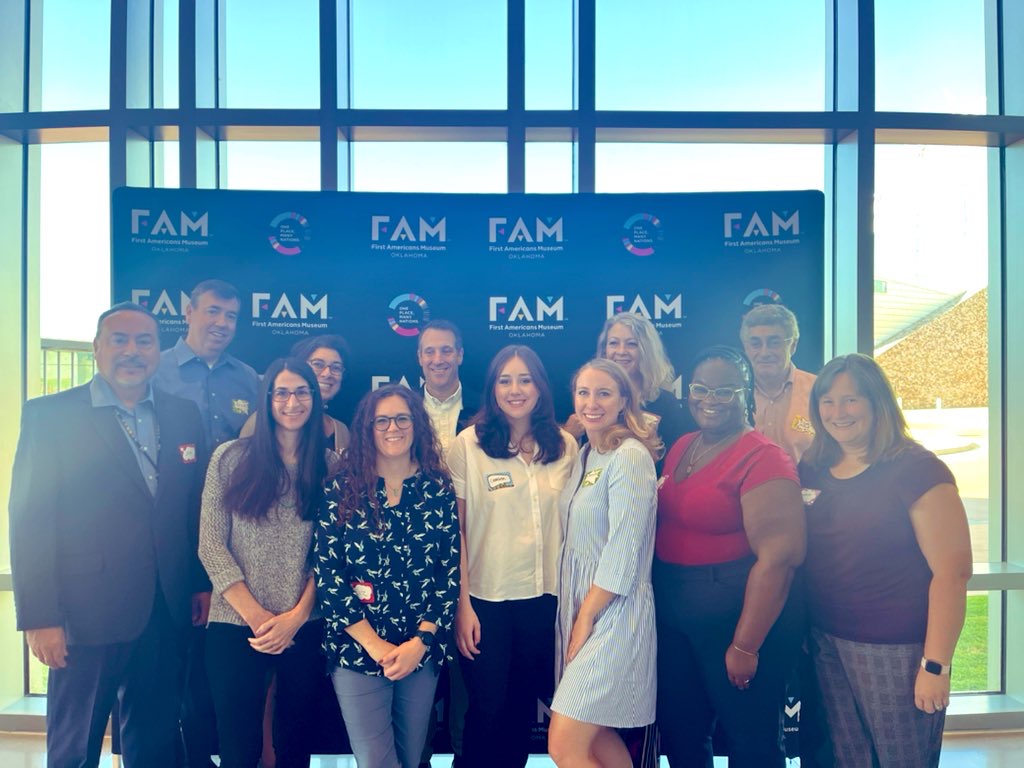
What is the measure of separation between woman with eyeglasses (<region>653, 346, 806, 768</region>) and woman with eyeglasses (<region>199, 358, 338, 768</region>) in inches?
50.6

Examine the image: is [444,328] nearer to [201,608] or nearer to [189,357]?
[189,357]

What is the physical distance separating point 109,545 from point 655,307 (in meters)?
2.53

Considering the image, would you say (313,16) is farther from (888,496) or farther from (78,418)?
(888,496)

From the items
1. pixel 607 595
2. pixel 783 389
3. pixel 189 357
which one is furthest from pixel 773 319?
pixel 189 357

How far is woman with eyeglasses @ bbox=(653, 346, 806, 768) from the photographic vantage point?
7.36 feet

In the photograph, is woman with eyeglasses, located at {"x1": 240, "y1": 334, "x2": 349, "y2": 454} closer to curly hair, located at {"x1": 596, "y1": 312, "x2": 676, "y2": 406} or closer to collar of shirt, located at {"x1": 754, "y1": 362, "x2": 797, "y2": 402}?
curly hair, located at {"x1": 596, "y1": 312, "x2": 676, "y2": 406}

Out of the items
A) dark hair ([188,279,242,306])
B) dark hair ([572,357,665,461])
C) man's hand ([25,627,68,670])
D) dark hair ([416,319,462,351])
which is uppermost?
dark hair ([188,279,242,306])

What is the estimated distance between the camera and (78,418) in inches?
97.0

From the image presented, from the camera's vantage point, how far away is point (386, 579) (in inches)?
88.8

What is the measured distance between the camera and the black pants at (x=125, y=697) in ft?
8.00

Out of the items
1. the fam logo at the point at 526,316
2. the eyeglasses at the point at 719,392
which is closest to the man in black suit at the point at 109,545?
the fam logo at the point at 526,316

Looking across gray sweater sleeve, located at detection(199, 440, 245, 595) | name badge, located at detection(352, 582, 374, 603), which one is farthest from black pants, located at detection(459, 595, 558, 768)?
gray sweater sleeve, located at detection(199, 440, 245, 595)

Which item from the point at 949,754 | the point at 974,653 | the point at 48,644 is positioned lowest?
the point at 949,754

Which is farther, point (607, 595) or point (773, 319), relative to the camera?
point (773, 319)
